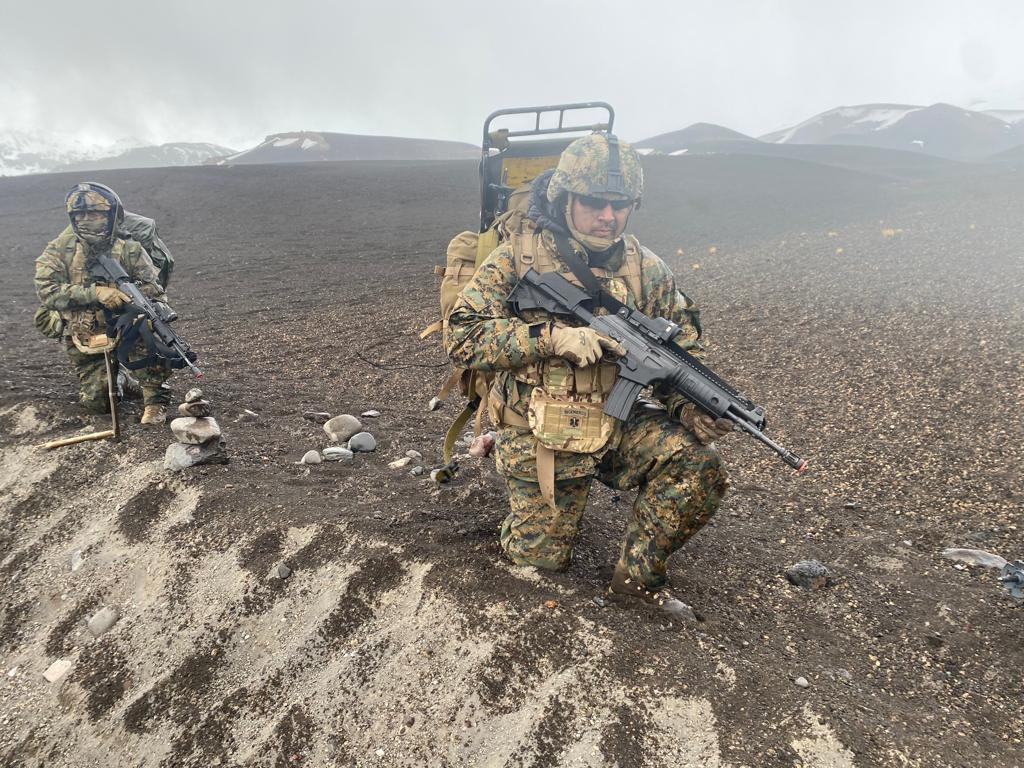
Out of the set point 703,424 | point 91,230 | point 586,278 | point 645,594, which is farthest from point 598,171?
Answer: point 91,230

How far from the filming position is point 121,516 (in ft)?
14.8

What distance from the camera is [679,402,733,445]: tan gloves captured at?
3201 mm

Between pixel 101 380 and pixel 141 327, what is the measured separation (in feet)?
2.80

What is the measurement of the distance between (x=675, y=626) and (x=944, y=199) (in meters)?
24.1

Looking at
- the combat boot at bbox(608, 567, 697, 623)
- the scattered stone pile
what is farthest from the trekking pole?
the combat boot at bbox(608, 567, 697, 623)

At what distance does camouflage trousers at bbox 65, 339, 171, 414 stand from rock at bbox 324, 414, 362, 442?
5.64 feet

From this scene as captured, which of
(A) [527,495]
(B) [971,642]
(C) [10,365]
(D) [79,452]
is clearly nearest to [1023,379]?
(B) [971,642]

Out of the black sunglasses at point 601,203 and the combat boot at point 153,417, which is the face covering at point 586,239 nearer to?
the black sunglasses at point 601,203

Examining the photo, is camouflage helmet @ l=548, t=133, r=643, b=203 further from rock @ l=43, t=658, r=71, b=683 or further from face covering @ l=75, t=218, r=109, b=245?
face covering @ l=75, t=218, r=109, b=245

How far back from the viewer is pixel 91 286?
5.88m

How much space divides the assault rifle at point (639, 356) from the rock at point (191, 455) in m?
3.01

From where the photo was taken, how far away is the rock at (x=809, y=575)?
361cm

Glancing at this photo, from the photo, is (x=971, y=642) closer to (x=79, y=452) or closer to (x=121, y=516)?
(x=121, y=516)

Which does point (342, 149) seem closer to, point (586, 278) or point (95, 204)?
point (95, 204)
